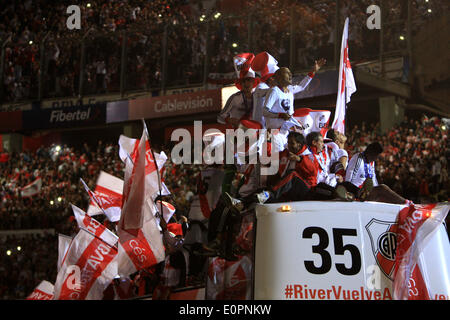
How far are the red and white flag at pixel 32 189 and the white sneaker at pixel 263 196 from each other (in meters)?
15.2

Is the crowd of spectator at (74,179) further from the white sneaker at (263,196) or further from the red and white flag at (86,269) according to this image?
the white sneaker at (263,196)

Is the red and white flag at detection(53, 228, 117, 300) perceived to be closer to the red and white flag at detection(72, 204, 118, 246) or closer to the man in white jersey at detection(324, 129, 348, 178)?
the red and white flag at detection(72, 204, 118, 246)

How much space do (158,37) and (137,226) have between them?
645 inches

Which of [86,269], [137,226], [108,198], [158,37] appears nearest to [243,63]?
[137,226]

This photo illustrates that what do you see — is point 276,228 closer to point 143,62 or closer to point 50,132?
point 143,62

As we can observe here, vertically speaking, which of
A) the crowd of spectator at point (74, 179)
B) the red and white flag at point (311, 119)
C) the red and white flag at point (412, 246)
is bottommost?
the red and white flag at point (412, 246)

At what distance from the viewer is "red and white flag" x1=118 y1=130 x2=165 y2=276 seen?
675 cm

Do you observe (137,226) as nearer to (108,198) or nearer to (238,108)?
(238,108)

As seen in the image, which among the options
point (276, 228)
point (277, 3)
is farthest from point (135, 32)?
point (276, 228)

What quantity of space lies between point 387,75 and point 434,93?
1.30 m

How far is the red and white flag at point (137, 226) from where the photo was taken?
675 centimetres

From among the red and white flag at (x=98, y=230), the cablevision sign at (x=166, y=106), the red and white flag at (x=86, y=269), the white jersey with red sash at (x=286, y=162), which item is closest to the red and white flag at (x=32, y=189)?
the cablevision sign at (x=166, y=106)

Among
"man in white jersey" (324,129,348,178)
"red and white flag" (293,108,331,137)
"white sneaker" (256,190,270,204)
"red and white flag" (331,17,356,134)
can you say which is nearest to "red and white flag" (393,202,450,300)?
"white sneaker" (256,190,270,204)

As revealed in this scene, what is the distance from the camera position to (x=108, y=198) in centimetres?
917
